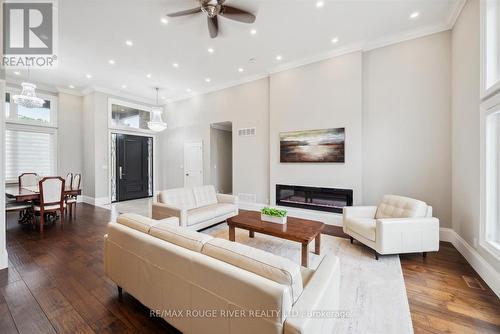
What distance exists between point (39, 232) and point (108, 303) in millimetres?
3283

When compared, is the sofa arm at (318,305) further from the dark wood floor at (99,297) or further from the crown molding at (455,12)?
the crown molding at (455,12)

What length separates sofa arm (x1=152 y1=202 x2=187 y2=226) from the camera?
3424 millimetres

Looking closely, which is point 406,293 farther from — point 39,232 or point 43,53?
point 43,53

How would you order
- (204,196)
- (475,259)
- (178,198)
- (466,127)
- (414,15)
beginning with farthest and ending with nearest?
(204,196) < (178,198) < (414,15) < (466,127) < (475,259)

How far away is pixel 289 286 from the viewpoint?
109 cm

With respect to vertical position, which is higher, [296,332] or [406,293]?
[296,332]

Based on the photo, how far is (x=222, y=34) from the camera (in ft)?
12.4

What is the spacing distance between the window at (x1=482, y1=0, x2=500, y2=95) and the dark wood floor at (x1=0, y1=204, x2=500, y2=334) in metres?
2.20

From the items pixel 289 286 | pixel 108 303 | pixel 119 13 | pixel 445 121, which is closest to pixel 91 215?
pixel 108 303

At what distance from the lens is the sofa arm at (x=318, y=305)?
966mm

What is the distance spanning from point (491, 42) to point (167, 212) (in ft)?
16.2

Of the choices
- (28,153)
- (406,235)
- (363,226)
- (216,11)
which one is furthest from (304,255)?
(28,153)

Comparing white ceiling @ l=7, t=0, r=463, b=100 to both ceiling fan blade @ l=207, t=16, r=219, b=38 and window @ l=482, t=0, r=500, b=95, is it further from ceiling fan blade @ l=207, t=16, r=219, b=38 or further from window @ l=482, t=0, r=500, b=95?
window @ l=482, t=0, r=500, b=95

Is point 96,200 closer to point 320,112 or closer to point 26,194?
point 26,194
